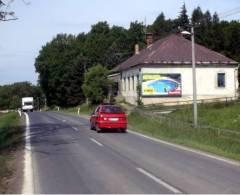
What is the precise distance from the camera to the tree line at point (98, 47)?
95.9m

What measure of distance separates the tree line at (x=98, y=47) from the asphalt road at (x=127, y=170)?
6957 centimetres

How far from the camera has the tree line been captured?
9588 cm

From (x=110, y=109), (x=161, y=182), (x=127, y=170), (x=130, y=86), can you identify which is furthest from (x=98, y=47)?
(x=161, y=182)

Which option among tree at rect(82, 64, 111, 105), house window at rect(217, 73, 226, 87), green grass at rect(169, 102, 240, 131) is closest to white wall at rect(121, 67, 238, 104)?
house window at rect(217, 73, 226, 87)

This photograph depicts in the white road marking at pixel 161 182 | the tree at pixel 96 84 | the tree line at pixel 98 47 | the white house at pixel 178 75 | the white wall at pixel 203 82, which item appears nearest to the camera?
the white road marking at pixel 161 182

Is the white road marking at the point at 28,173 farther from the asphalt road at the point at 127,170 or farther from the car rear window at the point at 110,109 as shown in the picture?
the car rear window at the point at 110,109

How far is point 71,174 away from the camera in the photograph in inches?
544

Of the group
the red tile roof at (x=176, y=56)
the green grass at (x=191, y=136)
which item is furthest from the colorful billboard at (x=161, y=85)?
the green grass at (x=191, y=136)

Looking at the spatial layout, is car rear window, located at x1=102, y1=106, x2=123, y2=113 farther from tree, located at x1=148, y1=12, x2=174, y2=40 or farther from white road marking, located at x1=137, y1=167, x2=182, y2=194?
tree, located at x1=148, y1=12, x2=174, y2=40

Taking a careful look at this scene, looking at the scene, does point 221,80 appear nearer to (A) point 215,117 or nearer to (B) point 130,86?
(B) point 130,86

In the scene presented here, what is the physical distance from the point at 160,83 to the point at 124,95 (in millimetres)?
10400

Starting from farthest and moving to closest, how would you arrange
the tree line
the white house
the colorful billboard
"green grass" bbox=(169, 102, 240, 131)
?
the tree line
the white house
the colorful billboard
"green grass" bbox=(169, 102, 240, 131)

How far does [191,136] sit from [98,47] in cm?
8843

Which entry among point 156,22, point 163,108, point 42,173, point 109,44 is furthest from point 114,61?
point 42,173
